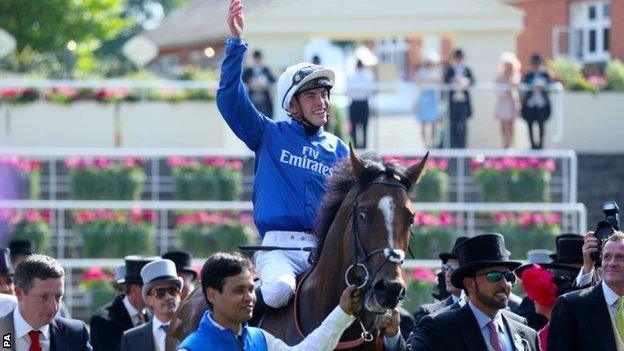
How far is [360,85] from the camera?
90.3ft

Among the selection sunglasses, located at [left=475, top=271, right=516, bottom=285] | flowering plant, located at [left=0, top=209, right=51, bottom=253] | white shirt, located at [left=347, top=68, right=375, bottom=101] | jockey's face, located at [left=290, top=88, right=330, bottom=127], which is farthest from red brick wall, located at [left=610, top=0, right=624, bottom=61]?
sunglasses, located at [left=475, top=271, right=516, bottom=285]

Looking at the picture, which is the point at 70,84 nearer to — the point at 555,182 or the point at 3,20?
the point at 555,182

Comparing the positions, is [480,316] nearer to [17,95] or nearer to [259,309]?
[259,309]

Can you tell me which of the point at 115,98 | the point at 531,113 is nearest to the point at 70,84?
the point at 115,98

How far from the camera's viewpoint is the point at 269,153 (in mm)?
10156

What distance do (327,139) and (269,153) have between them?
40cm

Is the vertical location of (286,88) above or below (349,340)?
above

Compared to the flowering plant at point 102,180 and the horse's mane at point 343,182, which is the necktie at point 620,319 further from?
the flowering plant at point 102,180

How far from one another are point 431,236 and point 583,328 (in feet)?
48.2

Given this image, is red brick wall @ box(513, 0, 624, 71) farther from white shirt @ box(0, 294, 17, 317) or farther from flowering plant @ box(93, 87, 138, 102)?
white shirt @ box(0, 294, 17, 317)

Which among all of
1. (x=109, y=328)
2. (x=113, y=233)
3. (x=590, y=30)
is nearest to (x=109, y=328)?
(x=109, y=328)

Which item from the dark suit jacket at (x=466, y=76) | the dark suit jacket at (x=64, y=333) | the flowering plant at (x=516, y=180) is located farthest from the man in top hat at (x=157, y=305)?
the dark suit jacket at (x=466, y=76)

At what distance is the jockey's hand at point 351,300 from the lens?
8.18 metres

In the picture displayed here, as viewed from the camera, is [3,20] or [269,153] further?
[3,20]
